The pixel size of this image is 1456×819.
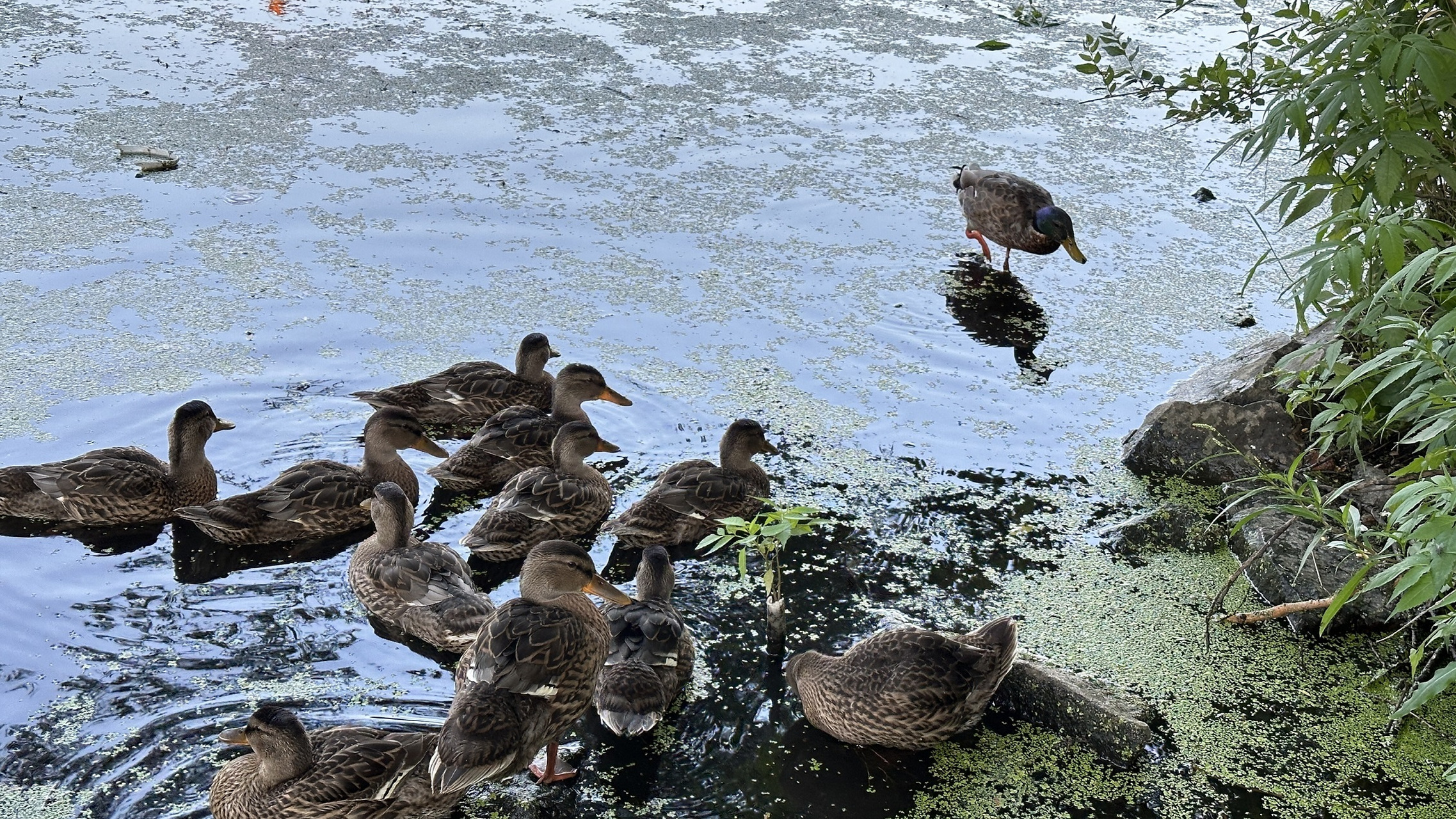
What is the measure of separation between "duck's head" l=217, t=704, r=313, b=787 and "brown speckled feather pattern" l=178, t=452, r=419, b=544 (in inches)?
55.0

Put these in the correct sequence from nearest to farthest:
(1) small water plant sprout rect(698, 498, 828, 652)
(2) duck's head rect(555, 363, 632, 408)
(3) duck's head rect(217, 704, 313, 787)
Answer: (3) duck's head rect(217, 704, 313, 787) → (1) small water plant sprout rect(698, 498, 828, 652) → (2) duck's head rect(555, 363, 632, 408)

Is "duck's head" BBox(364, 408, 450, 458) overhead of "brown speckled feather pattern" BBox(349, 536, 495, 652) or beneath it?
overhead

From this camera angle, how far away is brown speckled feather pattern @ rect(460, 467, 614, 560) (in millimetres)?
4715

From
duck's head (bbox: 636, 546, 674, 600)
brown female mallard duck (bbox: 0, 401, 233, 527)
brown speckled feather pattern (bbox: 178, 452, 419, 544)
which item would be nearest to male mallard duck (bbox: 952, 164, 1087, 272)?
duck's head (bbox: 636, 546, 674, 600)

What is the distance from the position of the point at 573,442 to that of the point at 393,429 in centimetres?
69

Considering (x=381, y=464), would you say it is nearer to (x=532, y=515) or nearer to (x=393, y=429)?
(x=393, y=429)

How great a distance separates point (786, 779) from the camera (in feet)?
12.1

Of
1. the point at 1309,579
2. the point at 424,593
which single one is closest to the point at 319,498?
the point at 424,593

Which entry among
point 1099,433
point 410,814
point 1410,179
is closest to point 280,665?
point 410,814

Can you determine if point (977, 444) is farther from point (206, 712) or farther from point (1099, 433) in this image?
point (206, 712)

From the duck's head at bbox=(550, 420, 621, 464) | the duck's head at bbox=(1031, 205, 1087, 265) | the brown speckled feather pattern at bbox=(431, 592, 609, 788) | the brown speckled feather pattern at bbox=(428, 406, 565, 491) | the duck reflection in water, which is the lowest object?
the brown speckled feather pattern at bbox=(428, 406, 565, 491)

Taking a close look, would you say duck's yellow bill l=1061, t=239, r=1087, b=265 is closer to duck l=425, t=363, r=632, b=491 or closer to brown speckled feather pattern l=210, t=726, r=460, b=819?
duck l=425, t=363, r=632, b=491

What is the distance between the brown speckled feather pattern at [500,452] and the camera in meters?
5.17

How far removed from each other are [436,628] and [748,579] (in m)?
1.10
